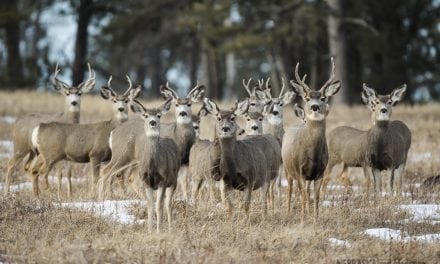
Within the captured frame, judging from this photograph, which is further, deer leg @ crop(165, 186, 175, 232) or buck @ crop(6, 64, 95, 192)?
buck @ crop(6, 64, 95, 192)

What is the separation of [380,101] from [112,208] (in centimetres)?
506

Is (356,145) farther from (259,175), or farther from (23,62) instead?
(23,62)

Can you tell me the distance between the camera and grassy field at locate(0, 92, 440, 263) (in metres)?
9.86

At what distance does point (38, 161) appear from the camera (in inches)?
627

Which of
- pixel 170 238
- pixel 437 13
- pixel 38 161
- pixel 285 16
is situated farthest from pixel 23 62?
pixel 170 238

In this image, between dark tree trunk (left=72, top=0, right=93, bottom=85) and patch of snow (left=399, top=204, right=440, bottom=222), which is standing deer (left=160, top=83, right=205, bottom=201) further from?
dark tree trunk (left=72, top=0, right=93, bottom=85)

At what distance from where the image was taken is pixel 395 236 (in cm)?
1143

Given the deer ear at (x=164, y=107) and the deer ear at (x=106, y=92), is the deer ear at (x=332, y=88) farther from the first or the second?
the deer ear at (x=106, y=92)

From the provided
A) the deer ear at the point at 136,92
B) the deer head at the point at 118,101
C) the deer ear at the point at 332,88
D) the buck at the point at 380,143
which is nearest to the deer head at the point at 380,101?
the buck at the point at 380,143

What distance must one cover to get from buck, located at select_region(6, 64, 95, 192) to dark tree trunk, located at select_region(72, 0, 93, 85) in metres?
16.7

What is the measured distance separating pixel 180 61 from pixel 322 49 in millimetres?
22931

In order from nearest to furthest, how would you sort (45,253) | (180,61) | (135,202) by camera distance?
(45,253) < (135,202) < (180,61)

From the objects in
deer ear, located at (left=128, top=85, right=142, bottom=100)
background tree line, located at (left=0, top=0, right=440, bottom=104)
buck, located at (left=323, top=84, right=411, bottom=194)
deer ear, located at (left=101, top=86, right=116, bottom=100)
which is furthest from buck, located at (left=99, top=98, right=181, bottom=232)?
background tree line, located at (left=0, top=0, right=440, bottom=104)

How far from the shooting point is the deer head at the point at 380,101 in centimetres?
1530
